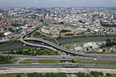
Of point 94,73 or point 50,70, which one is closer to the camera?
point 94,73

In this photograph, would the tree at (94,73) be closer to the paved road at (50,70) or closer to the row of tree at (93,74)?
the row of tree at (93,74)

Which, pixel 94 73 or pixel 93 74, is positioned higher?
pixel 94 73

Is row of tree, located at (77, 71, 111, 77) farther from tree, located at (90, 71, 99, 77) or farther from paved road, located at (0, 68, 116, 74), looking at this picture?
paved road, located at (0, 68, 116, 74)

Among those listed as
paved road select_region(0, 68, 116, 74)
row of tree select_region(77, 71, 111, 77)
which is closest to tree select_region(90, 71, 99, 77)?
row of tree select_region(77, 71, 111, 77)

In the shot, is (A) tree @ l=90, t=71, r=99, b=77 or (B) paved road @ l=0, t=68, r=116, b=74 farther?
(B) paved road @ l=0, t=68, r=116, b=74

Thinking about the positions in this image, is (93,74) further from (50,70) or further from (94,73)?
(50,70)

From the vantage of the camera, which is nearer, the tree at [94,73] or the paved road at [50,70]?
the tree at [94,73]

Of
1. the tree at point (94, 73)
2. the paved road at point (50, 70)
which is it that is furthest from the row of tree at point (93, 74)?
the paved road at point (50, 70)

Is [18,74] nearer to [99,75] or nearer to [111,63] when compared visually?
[99,75]

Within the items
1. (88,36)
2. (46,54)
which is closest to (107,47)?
(88,36)

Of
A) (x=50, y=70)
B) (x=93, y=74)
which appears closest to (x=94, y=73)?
(x=93, y=74)

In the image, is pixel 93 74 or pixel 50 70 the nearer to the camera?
pixel 93 74
